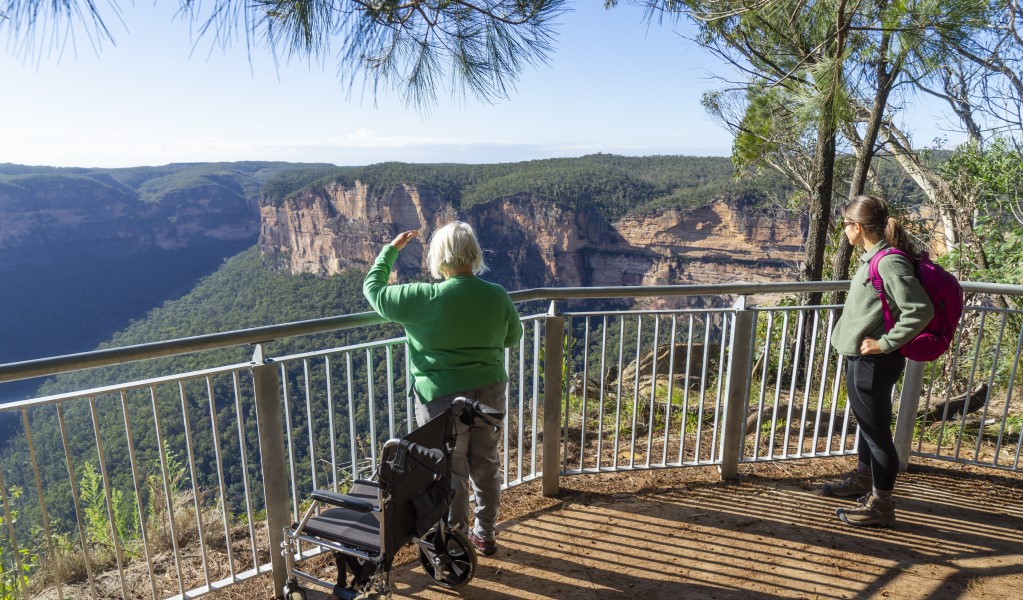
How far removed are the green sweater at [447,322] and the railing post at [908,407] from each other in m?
2.21

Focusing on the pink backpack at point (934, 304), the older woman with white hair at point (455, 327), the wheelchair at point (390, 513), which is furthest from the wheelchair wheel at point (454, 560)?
the pink backpack at point (934, 304)

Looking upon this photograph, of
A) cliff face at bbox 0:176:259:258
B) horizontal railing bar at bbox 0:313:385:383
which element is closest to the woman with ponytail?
horizontal railing bar at bbox 0:313:385:383

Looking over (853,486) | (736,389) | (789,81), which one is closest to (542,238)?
(789,81)

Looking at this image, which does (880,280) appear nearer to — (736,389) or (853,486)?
(736,389)

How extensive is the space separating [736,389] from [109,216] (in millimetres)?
61949

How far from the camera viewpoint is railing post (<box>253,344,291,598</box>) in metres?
2.03

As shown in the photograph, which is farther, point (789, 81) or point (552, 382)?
point (789, 81)

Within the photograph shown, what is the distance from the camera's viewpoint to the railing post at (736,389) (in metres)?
2.94

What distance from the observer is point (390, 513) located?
171 centimetres

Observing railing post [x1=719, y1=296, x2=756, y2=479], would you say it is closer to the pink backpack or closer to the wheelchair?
the pink backpack

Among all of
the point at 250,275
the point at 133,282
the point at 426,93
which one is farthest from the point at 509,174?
the point at 426,93

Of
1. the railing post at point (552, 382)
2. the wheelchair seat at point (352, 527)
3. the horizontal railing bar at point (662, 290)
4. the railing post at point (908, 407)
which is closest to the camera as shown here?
the wheelchair seat at point (352, 527)

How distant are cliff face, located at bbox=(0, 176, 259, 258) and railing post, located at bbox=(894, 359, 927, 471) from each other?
2373 inches

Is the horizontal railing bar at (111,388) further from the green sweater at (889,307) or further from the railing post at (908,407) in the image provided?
the railing post at (908,407)
